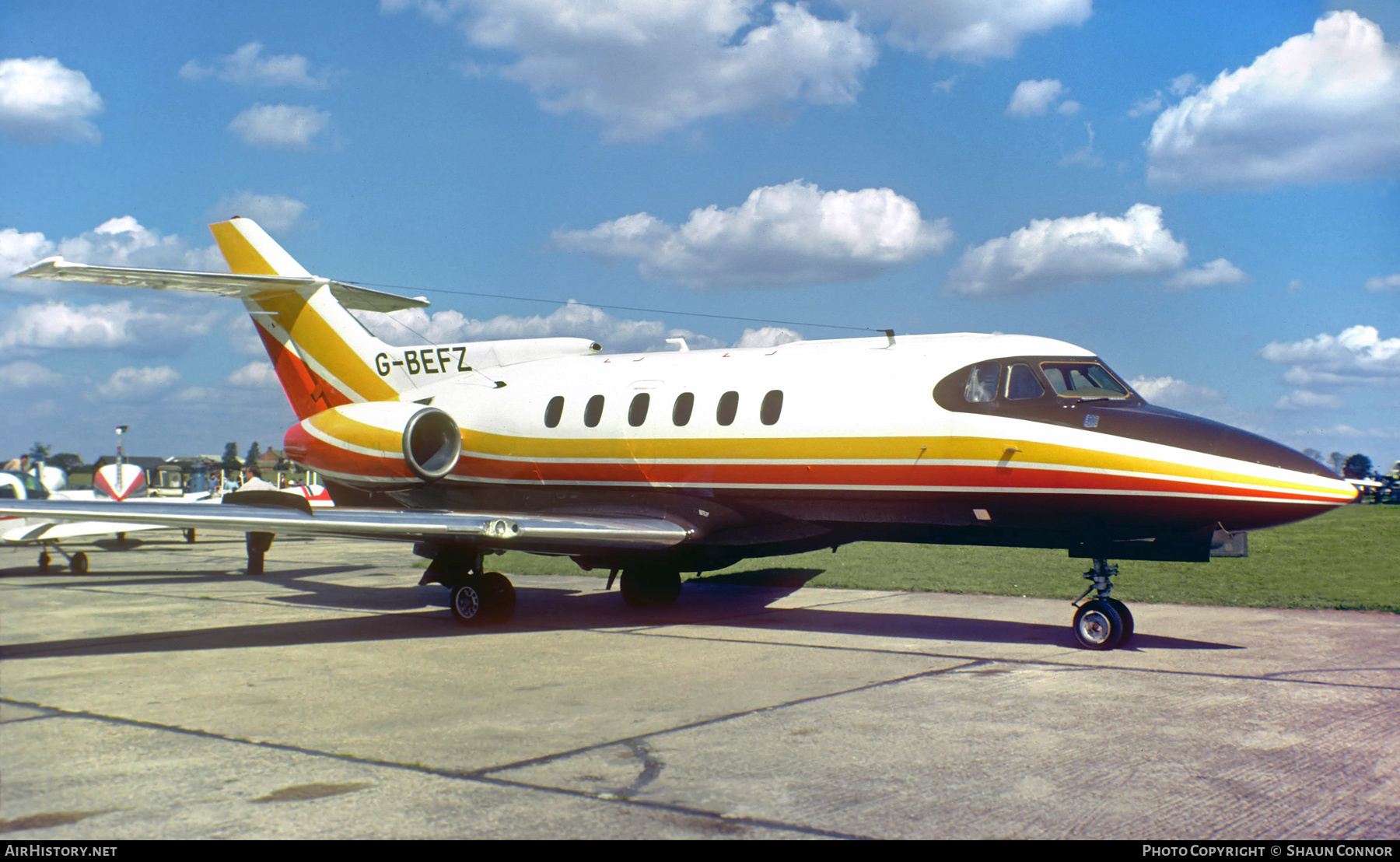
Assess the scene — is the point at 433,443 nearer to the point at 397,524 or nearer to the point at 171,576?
the point at 397,524

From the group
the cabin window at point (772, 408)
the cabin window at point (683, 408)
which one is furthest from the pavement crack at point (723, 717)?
the cabin window at point (683, 408)

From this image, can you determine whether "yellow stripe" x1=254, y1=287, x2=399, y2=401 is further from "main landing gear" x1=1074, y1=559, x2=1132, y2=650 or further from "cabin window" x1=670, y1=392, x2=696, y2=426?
"main landing gear" x1=1074, y1=559, x2=1132, y2=650

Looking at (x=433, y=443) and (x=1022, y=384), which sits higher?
(x=1022, y=384)

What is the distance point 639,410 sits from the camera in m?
12.2

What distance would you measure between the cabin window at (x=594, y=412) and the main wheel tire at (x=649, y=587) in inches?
79.5

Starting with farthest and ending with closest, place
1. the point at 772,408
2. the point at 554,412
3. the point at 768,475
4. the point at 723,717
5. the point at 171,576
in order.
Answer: the point at 171,576 < the point at 554,412 < the point at 772,408 < the point at 768,475 < the point at 723,717

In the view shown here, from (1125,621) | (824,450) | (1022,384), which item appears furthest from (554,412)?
(1125,621)

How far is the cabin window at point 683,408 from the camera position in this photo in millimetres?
11773

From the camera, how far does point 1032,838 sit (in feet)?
14.3

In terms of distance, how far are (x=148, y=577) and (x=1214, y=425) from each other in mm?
15998

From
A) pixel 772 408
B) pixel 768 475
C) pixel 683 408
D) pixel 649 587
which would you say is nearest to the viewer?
pixel 768 475

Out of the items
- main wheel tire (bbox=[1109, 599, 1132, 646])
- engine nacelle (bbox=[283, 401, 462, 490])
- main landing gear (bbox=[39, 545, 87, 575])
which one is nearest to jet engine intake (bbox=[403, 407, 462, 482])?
engine nacelle (bbox=[283, 401, 462, 490])

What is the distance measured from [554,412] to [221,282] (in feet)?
16.5

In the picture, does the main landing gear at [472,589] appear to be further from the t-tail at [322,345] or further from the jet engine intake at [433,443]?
the t-tail at [322,345]
